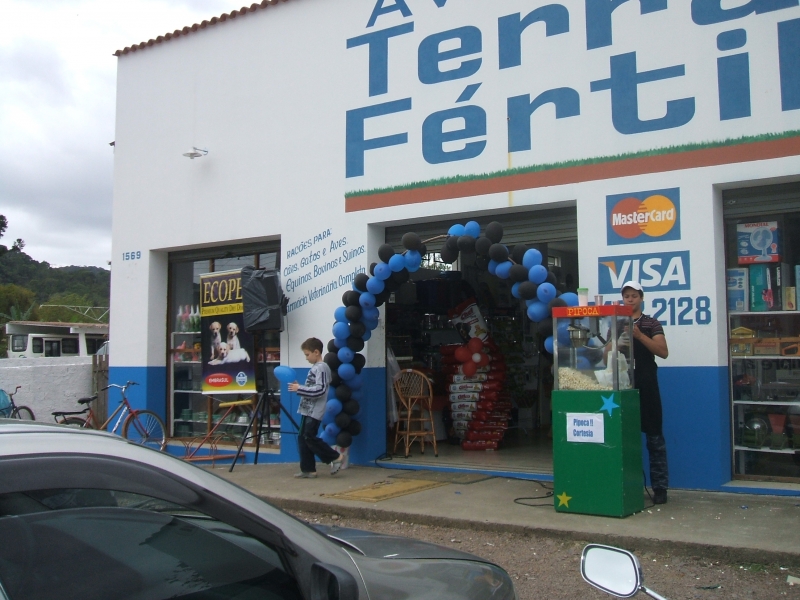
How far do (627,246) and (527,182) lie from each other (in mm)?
1438

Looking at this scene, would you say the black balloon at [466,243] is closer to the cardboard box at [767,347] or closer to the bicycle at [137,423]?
the cardboard box at [767,347]

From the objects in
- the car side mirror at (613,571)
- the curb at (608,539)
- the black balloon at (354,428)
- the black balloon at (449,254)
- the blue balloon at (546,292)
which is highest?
the black balloon at (449,254)

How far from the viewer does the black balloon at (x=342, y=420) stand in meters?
9.59

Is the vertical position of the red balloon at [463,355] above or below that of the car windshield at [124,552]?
above

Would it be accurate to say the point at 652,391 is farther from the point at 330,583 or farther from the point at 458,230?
the point at 330,583

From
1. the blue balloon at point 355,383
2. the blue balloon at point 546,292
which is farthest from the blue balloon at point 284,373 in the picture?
the blue balloon at point 546,292

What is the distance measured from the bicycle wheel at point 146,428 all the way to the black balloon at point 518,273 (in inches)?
271

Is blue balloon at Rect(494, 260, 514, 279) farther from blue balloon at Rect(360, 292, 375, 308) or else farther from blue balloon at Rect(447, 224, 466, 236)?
blue balloon at Rect(360, 292, 375, 308)

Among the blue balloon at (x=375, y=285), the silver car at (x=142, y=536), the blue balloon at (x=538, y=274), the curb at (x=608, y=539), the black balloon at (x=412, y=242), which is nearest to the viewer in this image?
the silver car at (x=142, y=536)

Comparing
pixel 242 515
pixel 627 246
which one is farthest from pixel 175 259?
pixel 242 515

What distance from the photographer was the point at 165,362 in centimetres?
1282

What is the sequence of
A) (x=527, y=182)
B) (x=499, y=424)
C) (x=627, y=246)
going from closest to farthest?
(x=627, y=246), (x=527, y=182), (x=499, y=424)

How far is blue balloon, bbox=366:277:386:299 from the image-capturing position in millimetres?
9359

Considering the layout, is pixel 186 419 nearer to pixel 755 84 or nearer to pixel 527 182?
pixel 527 182
